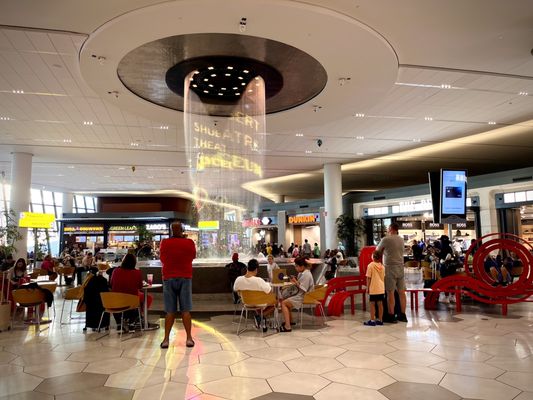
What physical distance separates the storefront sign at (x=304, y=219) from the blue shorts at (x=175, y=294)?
20333 millimetres

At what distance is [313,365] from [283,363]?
12.8 inches

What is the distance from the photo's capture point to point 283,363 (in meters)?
4.32

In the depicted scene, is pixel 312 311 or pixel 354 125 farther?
pixel 354 125

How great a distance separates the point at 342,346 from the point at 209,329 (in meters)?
2.16

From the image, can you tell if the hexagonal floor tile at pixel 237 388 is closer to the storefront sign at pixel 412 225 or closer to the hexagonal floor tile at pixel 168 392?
the hexagonal floor tile at pixel 168 392

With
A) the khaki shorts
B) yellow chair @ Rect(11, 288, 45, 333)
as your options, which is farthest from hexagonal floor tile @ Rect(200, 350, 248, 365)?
yellow chair @ Rect(11, 288, 45, 333)

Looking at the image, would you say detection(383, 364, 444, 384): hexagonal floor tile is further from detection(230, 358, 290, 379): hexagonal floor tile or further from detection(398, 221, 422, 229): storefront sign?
detection(398, 221, 422, 229): storefront sign

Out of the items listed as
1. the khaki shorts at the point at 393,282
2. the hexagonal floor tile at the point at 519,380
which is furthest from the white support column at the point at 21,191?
the hexagonal floor tile at the point at 519,380

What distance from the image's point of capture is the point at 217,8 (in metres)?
5.71

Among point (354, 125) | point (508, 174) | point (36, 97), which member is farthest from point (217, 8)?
point (508, 174)

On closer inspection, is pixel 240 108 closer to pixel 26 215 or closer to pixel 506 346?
pixel 506 346

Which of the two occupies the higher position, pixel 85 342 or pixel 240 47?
pixel 240 47

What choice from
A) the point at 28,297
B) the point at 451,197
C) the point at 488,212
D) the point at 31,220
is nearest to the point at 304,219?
the point at 488,212

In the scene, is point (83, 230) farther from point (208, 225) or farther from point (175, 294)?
point (175, 294)
